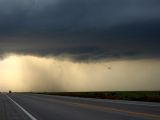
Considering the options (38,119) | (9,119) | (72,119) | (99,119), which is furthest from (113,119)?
(9,119)

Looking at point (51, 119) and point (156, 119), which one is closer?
point (156, 119)

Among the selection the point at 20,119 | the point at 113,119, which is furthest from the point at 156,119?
the point at 20,119

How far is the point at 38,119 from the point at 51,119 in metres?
0.84

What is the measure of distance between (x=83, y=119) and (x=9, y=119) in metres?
4.37

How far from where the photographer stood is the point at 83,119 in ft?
68.2

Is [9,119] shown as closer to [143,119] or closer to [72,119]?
[72,119]

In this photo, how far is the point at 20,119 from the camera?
22.3 m

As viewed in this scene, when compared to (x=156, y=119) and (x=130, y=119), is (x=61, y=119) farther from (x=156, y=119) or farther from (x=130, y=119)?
(x=156, y=119)

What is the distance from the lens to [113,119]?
2052 cm

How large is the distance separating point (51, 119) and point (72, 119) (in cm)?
120

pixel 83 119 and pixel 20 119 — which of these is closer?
pixel 83 119

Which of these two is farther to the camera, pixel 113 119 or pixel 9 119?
pixel 9 119

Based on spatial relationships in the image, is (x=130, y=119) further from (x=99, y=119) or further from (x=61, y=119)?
(x=61, y=119)

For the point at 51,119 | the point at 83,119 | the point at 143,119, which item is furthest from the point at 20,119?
the point at 143,119
